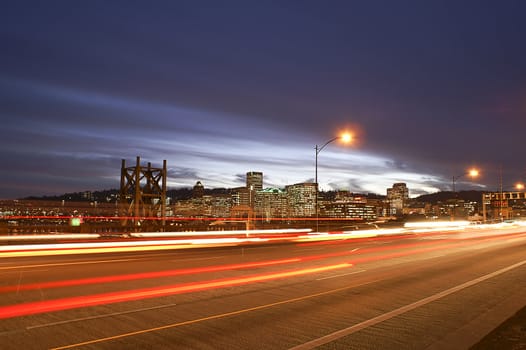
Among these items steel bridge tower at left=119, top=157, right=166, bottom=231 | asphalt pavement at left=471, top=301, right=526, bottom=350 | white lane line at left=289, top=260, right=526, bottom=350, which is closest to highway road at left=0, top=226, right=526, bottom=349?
white lane line at left=289, top=260, right=526, bottom=350

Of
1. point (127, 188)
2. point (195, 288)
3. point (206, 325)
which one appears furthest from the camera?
point (127, 188)

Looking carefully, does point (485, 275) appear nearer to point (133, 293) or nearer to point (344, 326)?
point (344, 326)

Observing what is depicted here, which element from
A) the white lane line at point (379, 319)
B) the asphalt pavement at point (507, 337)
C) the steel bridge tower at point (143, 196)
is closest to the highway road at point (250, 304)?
the white lane line at point (379, 319)

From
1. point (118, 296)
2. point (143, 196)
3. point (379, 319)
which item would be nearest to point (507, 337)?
point (379, 319)

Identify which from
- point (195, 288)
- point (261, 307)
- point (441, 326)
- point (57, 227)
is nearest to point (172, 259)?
point (195, 288)

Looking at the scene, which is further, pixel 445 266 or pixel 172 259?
pixel 172 259

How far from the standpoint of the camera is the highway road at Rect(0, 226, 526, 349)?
7.63m

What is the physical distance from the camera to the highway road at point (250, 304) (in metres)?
7.63

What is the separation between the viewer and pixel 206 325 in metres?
8.49

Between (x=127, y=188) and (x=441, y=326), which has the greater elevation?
(x=127, y=188)

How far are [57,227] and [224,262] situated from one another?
866 inches

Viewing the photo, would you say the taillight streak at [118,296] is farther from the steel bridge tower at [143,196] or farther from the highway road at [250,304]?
the steel bridge tower at [143,196]

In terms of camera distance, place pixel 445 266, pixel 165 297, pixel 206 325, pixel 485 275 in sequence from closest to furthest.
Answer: pixel 206 325
pixel 165 297
pixel 485 275
pixel 445 266

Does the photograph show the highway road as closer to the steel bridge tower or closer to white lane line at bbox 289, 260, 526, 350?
white lane line at bbox 289, 260, 526, 350
